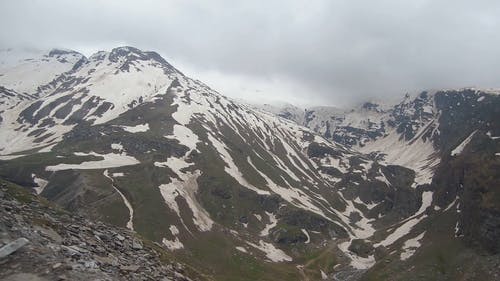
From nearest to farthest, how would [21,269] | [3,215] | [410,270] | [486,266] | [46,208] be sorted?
1. [21,269]
2. [3,215]
3. [46,208]
4. [486,266]
5. [410,270]

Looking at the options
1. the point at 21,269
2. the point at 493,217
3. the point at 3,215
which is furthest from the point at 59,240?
the point at 493,217

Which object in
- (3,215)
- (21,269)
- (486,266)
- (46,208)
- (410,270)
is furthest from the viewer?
(410,270)

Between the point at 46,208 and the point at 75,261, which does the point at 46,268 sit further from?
the point at 46,208

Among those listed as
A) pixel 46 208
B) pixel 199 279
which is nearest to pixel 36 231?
pixel 46 208

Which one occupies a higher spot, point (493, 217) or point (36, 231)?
point (36, 231)

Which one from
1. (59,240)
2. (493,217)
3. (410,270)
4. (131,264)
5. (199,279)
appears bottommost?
(410,270)

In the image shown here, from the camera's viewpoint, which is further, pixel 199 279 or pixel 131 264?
pixel 199 279

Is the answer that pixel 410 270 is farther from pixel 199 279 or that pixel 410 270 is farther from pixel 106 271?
pixel 106 271
